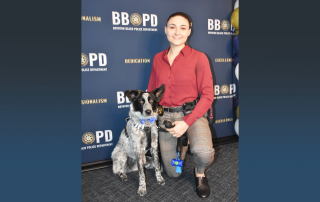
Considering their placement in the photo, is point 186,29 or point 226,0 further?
point 226,0

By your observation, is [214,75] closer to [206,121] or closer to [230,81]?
[230,81]

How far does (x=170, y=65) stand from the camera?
82.1 inches

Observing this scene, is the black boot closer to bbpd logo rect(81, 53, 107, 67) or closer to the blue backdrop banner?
the blue backdrop banner

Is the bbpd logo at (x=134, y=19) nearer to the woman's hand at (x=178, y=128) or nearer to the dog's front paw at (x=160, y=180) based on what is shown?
the woman's hand at (x=178, y=128)

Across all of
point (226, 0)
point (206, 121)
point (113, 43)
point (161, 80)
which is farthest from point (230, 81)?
point (113, 43)

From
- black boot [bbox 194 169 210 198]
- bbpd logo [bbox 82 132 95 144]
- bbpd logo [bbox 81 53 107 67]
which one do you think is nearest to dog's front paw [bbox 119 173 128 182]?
bbpd logo [bbox 82 132 95 144]

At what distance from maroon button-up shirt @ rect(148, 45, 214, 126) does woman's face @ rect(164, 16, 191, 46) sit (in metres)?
0.12

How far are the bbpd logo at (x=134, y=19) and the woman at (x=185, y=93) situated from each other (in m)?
0.77

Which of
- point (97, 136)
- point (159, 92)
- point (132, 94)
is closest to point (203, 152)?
point (159, 92)

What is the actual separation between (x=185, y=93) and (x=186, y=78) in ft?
0.53

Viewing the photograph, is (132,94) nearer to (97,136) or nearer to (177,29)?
(177,29)

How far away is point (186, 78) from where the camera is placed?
2.02 metres

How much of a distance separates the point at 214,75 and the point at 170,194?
2.06m
